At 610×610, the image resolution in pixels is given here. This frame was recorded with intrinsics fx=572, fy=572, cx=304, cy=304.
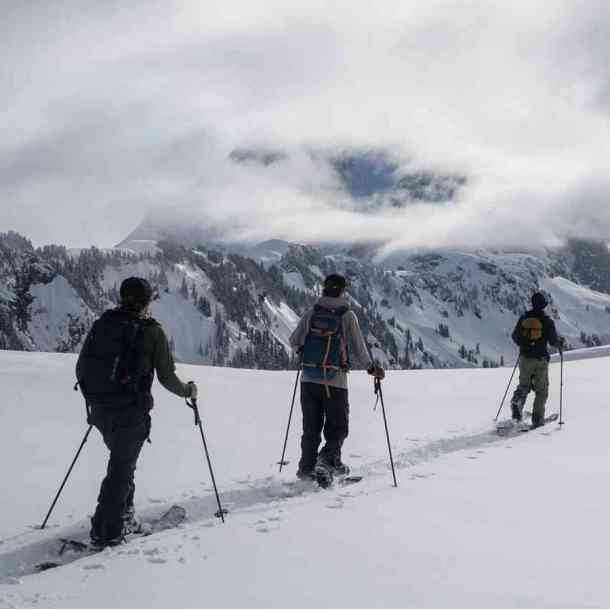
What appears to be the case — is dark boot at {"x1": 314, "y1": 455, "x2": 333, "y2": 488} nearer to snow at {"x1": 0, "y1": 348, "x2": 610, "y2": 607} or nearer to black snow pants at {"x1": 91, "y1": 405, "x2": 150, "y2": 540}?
snow at {"x1": 0, "y1": 348, "x2": 610, "y2": 607}

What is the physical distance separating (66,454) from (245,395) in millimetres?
6367

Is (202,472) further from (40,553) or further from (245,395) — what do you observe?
(245,395)

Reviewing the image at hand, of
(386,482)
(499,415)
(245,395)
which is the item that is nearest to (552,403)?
(499,415)

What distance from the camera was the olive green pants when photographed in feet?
40.3

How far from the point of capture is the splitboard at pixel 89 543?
5.37 meters

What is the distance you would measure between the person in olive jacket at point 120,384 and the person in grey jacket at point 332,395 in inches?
109

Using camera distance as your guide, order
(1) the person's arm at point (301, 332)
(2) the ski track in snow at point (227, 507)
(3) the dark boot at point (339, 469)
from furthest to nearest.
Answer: (1) the person's arm at point (301, 332)
(3) the dark boot at point (339, 469)
(2) the ski track in snow at point (227, 507)

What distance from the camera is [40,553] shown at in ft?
18.4

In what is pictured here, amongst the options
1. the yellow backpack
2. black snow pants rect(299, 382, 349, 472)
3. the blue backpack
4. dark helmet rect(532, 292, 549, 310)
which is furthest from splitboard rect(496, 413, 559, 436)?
the blue backpack

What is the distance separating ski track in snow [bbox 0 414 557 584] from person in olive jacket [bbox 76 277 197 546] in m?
0.45

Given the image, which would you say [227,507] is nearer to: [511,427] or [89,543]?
[89,543]

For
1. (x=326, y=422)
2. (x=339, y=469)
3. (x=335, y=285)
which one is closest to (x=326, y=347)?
(x=335, y=285)

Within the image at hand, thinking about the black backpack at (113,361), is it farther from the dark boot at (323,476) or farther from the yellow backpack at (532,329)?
the yellow backpack at (532,329)

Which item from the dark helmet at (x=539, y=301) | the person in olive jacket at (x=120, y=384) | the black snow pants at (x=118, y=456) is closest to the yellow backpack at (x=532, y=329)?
the dark helmet at (x=539, y=301)
